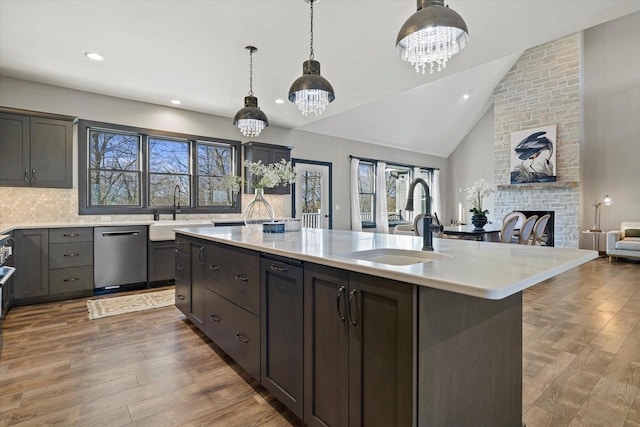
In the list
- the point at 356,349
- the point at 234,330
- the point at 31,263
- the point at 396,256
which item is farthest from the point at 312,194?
the point at 356,349

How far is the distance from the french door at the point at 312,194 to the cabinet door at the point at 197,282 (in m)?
3.97

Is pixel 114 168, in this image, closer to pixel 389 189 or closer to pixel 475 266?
pixel 475 266

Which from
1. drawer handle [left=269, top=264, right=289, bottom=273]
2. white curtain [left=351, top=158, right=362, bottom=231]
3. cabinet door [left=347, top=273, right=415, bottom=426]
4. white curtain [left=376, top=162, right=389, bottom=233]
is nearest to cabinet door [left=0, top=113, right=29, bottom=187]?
drawer handle [left=269, top=264, right=289, bottom=273]

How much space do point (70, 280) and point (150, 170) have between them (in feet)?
6.26

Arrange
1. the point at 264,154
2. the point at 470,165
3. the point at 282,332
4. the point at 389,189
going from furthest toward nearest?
the point at 470,165 < the point at 389,189 < the point at 264,154 < the point at 282,332

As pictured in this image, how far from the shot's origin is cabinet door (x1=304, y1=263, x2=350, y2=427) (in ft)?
4.50

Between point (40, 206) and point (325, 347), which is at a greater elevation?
point (40, 206)

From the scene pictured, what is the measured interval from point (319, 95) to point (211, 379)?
2.14 m

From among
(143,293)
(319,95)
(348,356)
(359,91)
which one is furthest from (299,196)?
(348,356)

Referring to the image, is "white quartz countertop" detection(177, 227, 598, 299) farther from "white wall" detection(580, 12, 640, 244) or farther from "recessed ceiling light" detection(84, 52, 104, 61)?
"white wall" detection(580, 12, 640, 244)

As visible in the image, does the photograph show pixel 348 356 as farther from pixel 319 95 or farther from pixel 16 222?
pixel 16 222

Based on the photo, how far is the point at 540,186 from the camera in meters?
7.64

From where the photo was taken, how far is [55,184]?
4195mm

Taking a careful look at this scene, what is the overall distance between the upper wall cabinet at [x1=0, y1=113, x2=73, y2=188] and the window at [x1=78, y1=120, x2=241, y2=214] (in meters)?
0.30
